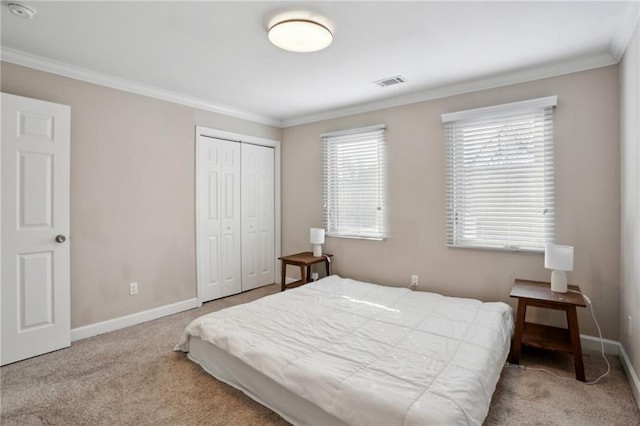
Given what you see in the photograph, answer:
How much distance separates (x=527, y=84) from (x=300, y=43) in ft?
7.24

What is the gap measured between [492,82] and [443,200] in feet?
4.11

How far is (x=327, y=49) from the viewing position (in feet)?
8.57

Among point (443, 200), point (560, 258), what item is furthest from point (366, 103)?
point (560, 258)

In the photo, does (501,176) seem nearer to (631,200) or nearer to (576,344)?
(631,200)

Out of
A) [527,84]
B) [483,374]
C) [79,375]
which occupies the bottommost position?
[79,375]

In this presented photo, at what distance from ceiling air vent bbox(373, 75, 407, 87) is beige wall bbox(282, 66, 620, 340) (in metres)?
0.48

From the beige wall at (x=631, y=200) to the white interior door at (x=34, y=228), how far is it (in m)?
4.33

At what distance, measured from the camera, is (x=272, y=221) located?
495 centimetres

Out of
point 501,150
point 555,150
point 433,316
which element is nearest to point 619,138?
point 555,150

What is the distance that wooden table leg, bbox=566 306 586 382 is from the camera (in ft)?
7.43

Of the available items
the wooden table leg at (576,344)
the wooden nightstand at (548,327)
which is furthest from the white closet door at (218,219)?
the wooden table leg at (576,344)

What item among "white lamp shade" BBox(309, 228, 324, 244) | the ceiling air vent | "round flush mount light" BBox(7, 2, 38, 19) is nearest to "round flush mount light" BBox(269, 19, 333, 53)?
the ceiling air vent

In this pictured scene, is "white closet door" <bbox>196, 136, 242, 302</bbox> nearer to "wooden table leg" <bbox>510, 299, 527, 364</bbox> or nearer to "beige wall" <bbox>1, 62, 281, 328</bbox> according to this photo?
"beige wall" <bbox>1, 62, 281, 328</bbox>

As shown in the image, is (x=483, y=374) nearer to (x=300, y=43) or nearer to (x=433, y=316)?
(x=433, y=316)
